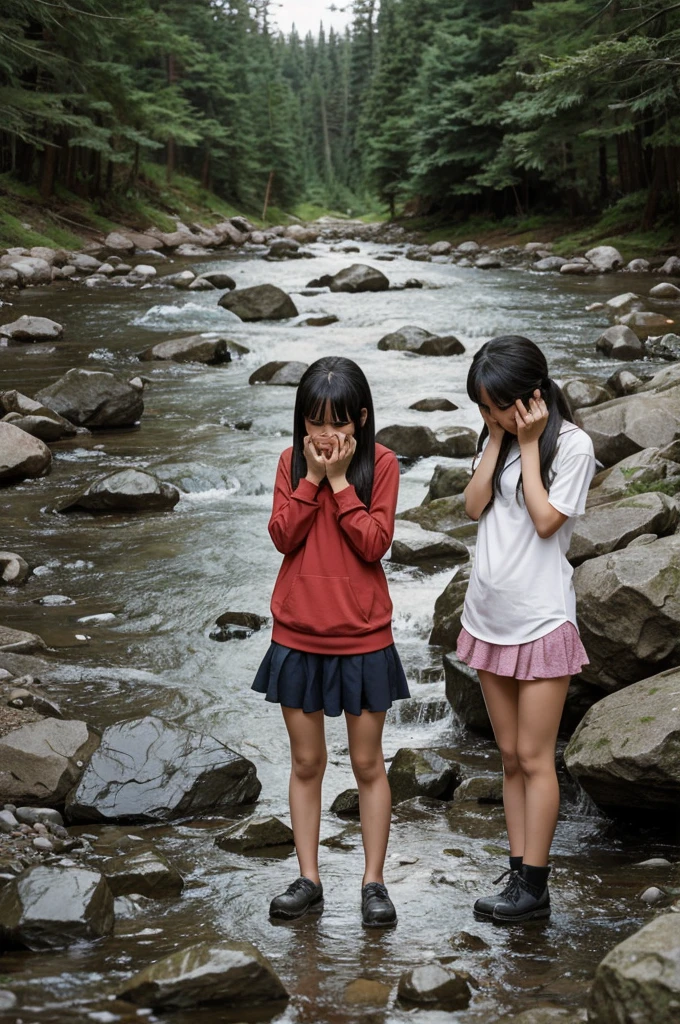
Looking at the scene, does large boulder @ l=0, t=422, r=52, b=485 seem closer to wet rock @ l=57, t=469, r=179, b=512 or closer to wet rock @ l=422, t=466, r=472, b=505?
wet rock @ l=57, t=469, r=179, b=512

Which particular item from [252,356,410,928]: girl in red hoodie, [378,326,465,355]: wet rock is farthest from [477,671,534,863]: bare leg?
[378,326,465,355]: wet rock

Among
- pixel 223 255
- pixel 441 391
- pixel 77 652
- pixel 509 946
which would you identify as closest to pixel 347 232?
pixel 223 255

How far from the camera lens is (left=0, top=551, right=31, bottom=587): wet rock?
308 inches

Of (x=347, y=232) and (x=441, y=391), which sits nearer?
(x=441, y=391)

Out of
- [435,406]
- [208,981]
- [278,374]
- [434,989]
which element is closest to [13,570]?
[208,981]

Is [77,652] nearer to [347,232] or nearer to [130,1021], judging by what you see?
[130,1021]

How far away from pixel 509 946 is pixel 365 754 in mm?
698

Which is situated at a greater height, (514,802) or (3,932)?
(514,802)

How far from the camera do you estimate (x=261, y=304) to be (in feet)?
67.8

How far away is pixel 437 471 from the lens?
1004 cm

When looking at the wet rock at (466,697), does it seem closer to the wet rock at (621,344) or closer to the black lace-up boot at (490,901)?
the black lace-up boot at (490,901)

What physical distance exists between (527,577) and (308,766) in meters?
0.93

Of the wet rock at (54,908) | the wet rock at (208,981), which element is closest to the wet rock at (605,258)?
the wet rock at (54,908)

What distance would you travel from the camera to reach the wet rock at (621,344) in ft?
50.8
